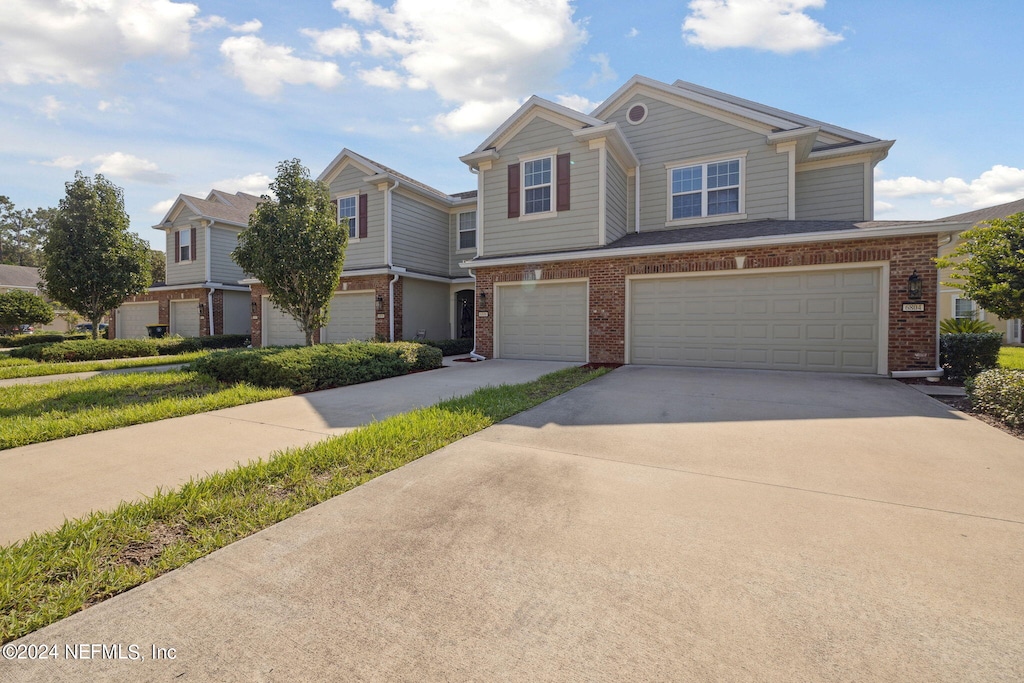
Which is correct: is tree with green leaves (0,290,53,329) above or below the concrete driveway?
above

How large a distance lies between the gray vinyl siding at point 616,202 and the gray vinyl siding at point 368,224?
7.58 m

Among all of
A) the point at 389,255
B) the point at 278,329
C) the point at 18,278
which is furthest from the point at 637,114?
the point at 18,278

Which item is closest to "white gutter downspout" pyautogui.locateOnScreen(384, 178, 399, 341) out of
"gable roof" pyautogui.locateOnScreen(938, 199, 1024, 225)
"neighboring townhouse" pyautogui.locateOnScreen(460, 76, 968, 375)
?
"neighboring townhouse" pyautogui.locateOnScreen(460, 76, 968, 375)

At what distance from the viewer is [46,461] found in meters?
4.33

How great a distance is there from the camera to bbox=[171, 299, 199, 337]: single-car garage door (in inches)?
824

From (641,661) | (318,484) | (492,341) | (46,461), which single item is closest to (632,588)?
(641,661)

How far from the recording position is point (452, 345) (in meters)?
15.4

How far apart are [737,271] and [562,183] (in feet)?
16.8

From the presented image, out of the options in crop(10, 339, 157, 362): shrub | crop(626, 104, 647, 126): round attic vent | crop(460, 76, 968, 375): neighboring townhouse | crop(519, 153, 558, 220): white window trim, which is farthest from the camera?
crop(626, 104, 647, 126): round attic vent

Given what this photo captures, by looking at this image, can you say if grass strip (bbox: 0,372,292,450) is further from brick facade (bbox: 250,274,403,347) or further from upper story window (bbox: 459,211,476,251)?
upper story window (bbox: 459,211,476,251)

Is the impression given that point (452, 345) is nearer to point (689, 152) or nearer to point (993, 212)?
point (689, 152)

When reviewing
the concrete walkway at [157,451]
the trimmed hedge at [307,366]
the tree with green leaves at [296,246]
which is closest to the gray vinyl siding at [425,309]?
the tree with green leaves at [296,246]

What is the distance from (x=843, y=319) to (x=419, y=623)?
1058 cm

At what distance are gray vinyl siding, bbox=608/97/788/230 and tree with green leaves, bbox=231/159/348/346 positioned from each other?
8576mm
